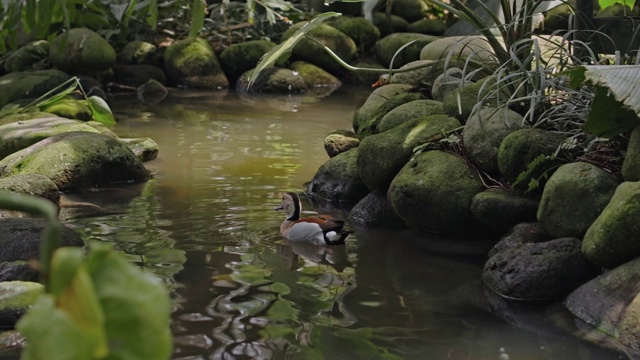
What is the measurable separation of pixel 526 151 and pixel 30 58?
13019 mm

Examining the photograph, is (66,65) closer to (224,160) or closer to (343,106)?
(343,106)

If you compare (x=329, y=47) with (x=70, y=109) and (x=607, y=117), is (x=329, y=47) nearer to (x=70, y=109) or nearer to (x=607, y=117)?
(x=70, y=109)

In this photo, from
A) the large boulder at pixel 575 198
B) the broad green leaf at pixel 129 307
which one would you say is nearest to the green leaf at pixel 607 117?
the large boulder at pixel 575 198

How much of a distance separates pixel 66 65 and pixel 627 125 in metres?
12.7

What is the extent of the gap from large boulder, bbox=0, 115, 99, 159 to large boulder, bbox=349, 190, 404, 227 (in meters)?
3.80

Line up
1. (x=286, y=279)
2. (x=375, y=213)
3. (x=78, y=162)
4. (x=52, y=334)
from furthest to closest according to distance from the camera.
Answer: (x=78, y=162), (x=375, y=213), (x=286, y=279), (x=52, y=334)

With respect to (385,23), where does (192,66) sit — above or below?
below

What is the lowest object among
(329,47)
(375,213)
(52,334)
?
(375,213)

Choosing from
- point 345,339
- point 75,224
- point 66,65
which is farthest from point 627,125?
point 66,65

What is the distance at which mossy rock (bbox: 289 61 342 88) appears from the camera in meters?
18.3

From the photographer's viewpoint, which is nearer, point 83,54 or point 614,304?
point 614,304

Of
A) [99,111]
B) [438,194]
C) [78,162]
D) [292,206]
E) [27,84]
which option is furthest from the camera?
[27,84]

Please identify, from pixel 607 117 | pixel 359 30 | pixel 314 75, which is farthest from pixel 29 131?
pixel 359 30

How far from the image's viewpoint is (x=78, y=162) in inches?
337
